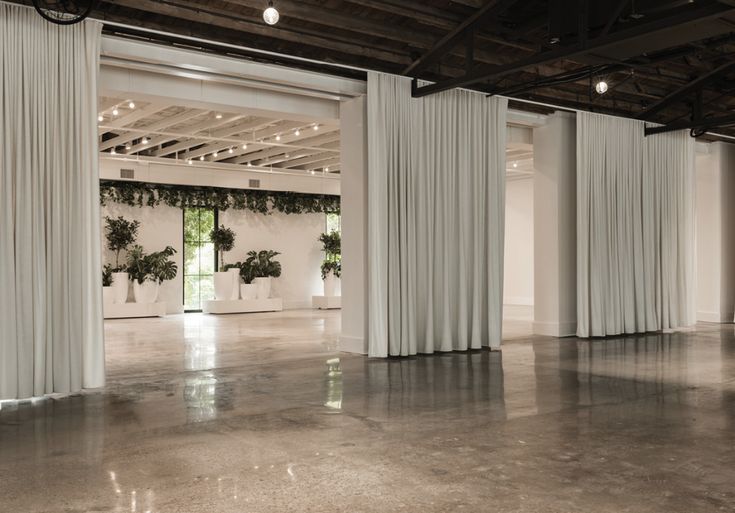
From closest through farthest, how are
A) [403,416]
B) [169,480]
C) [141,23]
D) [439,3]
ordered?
1. [169,480]
2. [403,416]
3. [141,23]
4. [439,3]

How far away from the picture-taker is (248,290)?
63.3 ft

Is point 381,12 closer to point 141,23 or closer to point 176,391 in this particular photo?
point 141,23

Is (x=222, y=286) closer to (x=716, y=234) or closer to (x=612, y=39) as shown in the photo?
(x=716, y=234)

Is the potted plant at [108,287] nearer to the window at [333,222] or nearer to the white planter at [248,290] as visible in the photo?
the white planter at [248,290]

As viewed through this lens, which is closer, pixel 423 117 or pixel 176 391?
pixel 176 391

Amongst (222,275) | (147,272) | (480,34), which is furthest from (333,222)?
(480,34)

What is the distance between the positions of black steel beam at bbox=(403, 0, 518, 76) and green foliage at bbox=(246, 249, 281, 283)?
11.0m

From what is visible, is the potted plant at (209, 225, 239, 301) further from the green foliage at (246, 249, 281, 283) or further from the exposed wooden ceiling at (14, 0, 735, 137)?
the exposed wooden ceiling at (14, 0, 735, 137)

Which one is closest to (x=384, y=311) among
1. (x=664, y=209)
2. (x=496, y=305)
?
(x=496, y=305)

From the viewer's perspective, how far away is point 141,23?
755cm

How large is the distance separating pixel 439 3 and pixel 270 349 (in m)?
5.34

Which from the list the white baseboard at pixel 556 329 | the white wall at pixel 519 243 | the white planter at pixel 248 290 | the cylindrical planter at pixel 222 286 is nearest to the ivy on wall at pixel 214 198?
the cylindrical planter at pixel 222 286

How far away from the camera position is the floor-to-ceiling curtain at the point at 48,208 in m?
6.63

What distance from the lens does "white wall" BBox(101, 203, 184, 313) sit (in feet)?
60.0
